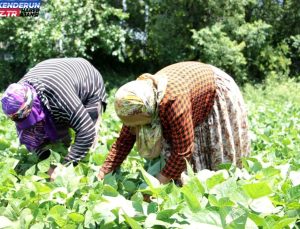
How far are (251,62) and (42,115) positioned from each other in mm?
11907

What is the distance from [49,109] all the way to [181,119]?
0.84 metres

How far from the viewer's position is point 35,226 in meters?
1.83

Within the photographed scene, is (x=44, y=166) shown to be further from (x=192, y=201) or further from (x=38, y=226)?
(x=192, y=201)

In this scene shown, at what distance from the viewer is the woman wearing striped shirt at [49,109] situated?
2.64 meters

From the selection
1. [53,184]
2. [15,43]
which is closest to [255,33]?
[15,43]

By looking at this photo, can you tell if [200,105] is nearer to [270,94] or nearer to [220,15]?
[270,94]

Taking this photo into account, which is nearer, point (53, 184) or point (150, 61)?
point (53, 184)

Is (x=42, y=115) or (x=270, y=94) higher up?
(x=42, y=115)

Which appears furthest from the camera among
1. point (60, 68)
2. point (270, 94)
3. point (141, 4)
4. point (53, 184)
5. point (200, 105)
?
point (141, 4)

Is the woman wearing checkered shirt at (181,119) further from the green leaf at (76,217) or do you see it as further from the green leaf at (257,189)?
the green leaf at (257,189)

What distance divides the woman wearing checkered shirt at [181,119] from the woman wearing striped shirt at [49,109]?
280 mm

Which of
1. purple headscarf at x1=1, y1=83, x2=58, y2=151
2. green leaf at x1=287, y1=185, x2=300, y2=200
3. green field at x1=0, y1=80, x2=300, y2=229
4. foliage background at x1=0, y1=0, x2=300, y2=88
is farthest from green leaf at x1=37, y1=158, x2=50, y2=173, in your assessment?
foliage background at x1=0, y1=0, x2=300, y2=88

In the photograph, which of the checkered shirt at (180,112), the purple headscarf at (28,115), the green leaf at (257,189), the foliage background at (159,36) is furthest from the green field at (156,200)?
the foliage background at (159,36)

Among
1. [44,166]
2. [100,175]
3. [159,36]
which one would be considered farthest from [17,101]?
[159,36]
